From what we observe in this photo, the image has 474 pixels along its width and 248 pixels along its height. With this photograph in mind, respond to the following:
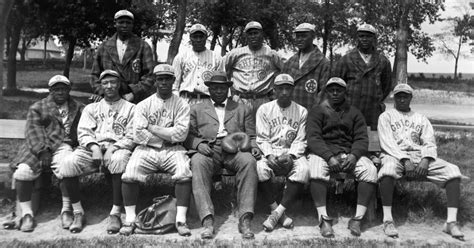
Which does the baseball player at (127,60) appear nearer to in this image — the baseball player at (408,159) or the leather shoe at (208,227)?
the leather shoe at (208,227)

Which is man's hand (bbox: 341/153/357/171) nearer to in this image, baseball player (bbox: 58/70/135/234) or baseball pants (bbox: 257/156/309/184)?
baseball pants (bbox: 257/156/309/184)

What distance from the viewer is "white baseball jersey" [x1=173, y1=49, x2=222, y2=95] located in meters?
5.91

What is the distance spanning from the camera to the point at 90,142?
510 cm

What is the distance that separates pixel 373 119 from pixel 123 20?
11.3 feet

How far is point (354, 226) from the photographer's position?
4.92 metres

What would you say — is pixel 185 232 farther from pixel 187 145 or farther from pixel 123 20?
pixel 123 20

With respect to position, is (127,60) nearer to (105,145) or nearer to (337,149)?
(105,145)

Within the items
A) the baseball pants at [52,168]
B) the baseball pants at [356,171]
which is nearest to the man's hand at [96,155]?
the baseball pants at [52,168]

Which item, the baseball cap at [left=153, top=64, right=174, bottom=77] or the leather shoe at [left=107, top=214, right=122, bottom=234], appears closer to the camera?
the leather shoe at [left=107, top=214, right=122, bottom=234]

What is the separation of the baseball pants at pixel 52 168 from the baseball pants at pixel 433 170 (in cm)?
343

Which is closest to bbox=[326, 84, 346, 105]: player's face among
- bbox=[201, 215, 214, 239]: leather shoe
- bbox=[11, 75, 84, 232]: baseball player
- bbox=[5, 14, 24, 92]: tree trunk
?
bbox=[201, 215, 214, 239]: leather shoe

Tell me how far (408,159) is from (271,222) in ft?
5.56

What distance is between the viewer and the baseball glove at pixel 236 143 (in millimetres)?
5095

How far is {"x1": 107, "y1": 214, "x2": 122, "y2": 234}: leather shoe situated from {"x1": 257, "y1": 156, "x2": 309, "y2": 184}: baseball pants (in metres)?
1.56
